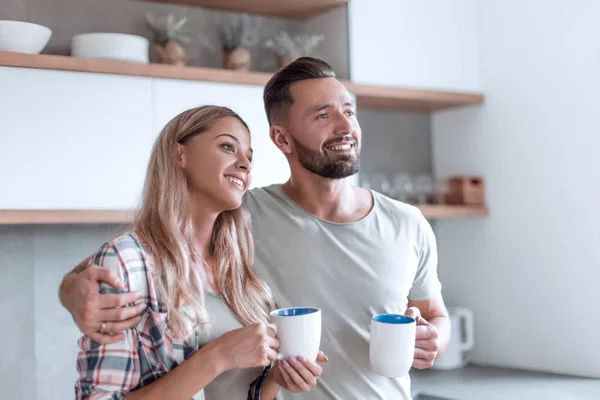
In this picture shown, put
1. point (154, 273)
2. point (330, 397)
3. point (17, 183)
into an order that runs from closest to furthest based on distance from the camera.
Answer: point (154, 273) < point (330, 397) < point (17, 183)

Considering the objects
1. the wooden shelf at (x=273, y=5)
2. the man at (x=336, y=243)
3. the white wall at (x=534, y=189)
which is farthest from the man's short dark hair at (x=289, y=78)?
the white wall at (x=534, y=189)

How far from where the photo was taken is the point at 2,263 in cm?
212

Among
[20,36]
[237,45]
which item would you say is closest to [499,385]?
[237,45]

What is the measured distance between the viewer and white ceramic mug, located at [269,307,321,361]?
1.07 metres

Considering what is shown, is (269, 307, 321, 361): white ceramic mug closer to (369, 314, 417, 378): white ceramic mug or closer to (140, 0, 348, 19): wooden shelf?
(369, 314, 417, 378): white ceramic mug

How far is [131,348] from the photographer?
1.05m

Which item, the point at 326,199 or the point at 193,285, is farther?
the point at 326,199

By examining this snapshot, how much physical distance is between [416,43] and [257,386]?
1626 millimetres

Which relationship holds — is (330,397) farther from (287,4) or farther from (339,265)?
(287,4)

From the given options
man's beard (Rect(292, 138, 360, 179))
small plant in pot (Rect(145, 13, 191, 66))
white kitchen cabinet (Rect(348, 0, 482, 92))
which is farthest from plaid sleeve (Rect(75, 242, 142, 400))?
white kitchen cabinet (Rect(348, 0, 482, 92))

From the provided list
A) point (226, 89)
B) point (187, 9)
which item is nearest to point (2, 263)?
point (226, 89)

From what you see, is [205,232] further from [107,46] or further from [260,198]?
[107,46]

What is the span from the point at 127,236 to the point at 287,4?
4.83 ft

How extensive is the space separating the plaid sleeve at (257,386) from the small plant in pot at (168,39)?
118cm
